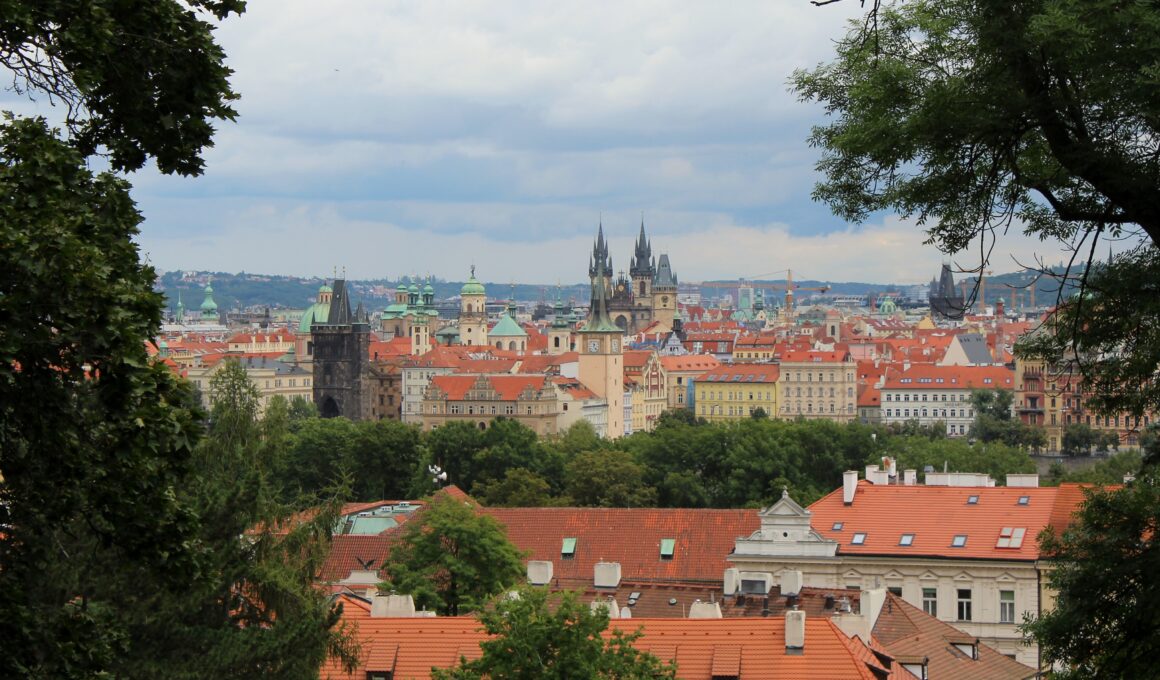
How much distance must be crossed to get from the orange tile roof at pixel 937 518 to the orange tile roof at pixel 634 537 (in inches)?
102

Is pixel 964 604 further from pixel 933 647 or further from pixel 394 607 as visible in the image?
pixel 394 607

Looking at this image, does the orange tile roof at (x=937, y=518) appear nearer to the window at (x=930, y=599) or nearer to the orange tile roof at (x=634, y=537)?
the window at (x=930, y=599)

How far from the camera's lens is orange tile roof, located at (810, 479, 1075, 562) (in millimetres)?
47781

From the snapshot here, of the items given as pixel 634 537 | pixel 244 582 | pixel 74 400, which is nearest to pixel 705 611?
pixel 244 582

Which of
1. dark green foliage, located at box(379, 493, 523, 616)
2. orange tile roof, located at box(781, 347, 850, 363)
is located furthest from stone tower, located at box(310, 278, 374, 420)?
dark green foliage, located at box(379, 493, 523, 616)

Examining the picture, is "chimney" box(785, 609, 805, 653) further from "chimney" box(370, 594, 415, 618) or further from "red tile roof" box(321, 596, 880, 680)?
"chimney" box(370, 594, 415, 618)

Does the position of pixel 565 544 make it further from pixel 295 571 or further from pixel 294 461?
pixel 294 461

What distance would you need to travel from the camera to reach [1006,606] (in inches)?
1852

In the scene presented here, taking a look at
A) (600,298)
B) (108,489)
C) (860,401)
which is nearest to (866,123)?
(108,489)

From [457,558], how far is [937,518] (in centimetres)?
1284

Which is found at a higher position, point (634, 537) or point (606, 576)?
point (606, 576)

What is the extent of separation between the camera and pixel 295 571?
23.7 metres

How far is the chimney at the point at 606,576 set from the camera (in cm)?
4319

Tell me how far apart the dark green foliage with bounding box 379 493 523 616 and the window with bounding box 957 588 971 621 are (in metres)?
10.7
